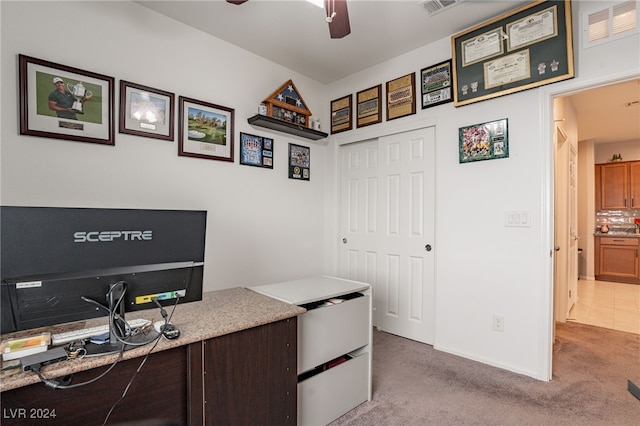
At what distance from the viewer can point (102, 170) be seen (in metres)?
2.19

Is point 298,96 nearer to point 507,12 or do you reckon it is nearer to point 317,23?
point 317,23

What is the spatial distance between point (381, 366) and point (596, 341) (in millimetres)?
2240

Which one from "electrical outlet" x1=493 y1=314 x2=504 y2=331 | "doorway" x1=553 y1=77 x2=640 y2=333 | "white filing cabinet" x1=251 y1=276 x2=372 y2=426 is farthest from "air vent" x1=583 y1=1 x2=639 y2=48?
"white filing cabinet" x1=251 y1=276 x2=372 y2=426

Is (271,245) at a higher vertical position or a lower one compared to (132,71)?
lower

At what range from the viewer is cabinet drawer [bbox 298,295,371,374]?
1.73 meters

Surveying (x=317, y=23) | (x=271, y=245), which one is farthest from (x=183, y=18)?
(x=271, y=245)

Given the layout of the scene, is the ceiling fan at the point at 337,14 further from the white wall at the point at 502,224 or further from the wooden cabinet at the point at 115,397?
the wooden cabinet at the point at 115,397

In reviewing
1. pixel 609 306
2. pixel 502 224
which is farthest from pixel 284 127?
pixel 609 306

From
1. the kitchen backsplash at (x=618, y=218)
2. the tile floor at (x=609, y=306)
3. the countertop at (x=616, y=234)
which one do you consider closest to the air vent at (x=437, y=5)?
the tile floor at (x=609, y=306)

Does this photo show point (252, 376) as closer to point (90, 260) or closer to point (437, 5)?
point (90, 260)

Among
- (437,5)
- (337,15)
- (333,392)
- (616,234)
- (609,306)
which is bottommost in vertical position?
(609,306)

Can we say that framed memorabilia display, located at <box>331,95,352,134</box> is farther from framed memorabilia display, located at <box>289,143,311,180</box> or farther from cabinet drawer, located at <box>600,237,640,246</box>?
cabinet drawer, located at <box>600,237,640,246</box>

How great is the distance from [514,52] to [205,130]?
2541 mm

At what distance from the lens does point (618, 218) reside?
243 inches
